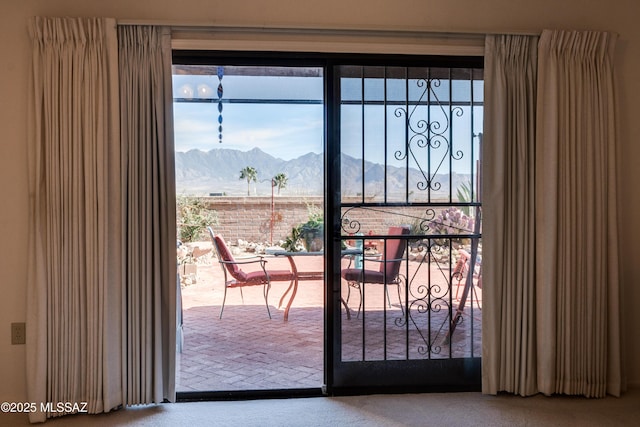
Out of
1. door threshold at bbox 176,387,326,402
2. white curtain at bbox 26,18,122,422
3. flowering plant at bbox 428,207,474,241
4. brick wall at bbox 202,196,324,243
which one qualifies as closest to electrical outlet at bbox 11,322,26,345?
white curtain at bbox 26,18,122,422

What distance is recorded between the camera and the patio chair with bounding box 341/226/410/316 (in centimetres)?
332

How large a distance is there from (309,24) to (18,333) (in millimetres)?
2432

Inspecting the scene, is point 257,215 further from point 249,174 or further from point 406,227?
point 406,227

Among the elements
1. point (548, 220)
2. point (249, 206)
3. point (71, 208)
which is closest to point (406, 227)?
point (548, 220)

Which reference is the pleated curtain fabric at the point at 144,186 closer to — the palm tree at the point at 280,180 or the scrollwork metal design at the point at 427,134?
the scrollwork metal design at the point at 427,134

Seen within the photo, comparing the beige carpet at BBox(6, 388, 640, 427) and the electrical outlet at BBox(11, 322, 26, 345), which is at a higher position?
the electrical outlet at BBox(11, 322, 26, 345)

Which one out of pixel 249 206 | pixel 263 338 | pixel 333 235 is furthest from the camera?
pixel 249 206

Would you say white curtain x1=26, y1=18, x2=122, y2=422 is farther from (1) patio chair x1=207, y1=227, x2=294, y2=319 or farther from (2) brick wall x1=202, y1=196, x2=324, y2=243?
(2) brick wall x1=202, y1=196, x2=324, y2=243

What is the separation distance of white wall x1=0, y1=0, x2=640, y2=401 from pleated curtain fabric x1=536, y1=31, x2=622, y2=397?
8.4 inches

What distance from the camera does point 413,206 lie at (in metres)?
3.33

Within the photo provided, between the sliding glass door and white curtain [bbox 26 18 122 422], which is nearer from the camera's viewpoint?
white curtain [bbox 26 18 122 422]

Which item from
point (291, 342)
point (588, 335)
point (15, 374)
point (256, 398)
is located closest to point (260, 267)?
point (291, 342)

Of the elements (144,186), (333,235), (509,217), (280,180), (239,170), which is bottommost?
(333,235)

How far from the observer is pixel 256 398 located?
326cm
